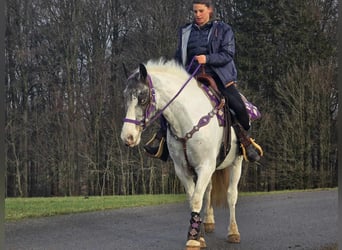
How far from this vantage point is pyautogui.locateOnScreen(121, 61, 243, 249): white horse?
491 cm

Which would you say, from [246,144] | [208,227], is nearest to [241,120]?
[246,144]

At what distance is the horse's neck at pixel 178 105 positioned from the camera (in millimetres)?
5184

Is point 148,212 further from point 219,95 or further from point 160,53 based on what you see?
point 160,53

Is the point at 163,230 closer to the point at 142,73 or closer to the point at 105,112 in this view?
the point at 142,73

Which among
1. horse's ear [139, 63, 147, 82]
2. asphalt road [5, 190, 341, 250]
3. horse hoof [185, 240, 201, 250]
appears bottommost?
asphalt road [5, 190, 341, 250]

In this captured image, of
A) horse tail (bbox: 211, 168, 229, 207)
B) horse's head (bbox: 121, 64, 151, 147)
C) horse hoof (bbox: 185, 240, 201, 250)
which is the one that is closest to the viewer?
horse's head (bbox: 121, 64, 151, 147)

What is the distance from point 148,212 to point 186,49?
4527 millimetres

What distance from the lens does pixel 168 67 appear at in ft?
18.0

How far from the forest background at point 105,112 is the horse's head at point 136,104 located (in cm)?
1329

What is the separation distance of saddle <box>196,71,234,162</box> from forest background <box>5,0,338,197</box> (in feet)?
40.8

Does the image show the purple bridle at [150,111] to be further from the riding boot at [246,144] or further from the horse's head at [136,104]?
the riding boot at [246,144]

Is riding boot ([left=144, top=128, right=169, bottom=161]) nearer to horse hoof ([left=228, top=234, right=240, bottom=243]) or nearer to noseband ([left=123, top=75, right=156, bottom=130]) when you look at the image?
noseband ([left=123, top=75, right=156, bottom=130])

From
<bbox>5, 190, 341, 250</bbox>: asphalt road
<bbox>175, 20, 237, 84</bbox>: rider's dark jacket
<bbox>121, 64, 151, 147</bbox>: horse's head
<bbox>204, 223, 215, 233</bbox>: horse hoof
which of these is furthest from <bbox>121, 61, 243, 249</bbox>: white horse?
<bbox>204, 223, 215, 233</bbox>: horse hoof

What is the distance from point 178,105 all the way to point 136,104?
544mm
